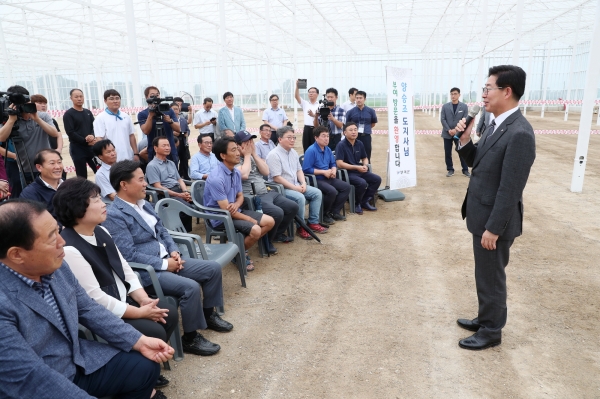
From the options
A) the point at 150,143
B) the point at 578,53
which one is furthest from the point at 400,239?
the point at 578,53

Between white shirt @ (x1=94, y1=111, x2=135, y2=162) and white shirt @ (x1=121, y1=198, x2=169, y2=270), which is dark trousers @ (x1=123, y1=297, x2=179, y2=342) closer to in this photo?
white shirt @ (x1=121, y1=198, x2=169, y2=270)

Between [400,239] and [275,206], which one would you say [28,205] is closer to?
[275,206]

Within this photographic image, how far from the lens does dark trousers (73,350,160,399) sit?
1.65 meters

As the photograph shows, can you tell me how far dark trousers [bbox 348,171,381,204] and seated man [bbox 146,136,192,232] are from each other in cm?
223

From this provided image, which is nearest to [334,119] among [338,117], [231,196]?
[338,117]

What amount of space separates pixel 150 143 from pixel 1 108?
1.56m

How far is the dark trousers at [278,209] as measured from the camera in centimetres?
407

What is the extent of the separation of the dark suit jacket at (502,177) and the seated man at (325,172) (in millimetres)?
2757

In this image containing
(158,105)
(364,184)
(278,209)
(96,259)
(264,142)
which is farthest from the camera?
(364,184)

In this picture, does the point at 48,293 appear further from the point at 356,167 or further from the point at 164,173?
→ the point at 356,167

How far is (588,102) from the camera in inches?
230

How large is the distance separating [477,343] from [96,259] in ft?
7.38

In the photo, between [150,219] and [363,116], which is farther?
[363,116]

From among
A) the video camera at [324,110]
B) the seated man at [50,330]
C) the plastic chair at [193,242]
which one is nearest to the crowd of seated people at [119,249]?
the seated man at [50,330]
